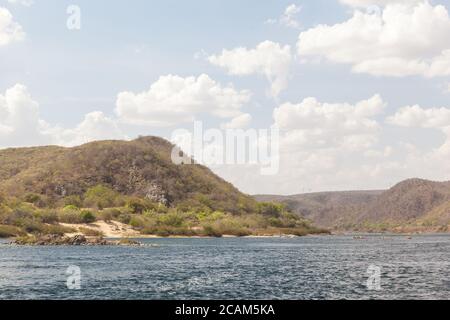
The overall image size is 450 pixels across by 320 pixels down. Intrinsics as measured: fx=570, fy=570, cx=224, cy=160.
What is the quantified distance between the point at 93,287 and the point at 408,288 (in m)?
36.0

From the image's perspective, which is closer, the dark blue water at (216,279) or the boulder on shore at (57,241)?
the dark blue water at (216,279)

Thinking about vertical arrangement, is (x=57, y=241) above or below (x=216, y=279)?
above

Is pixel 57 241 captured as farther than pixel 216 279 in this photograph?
Yes

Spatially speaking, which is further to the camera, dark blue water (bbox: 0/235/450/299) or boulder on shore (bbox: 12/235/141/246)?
boulder on shore (bbox: 12/235/141/246)
